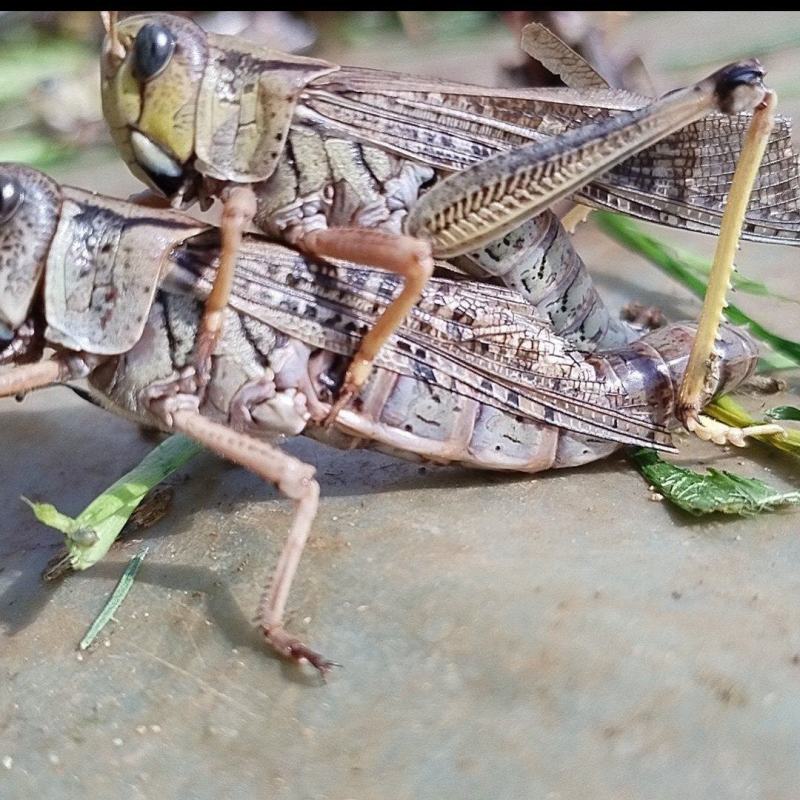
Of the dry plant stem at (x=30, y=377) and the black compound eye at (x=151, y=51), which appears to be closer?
the dry plant stem at (x=30, y=377)

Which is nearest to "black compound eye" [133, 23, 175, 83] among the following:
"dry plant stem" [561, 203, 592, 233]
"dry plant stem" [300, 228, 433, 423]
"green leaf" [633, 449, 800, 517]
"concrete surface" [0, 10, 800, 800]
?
A: "dry plant stem" [300, 228, 433, 423]

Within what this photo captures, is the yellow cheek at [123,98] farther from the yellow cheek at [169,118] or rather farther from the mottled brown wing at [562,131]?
the mottled brown wing at [562,131]

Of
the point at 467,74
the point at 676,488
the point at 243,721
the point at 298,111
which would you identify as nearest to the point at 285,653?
the point at 243,721

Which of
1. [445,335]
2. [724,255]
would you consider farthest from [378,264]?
[724,255]

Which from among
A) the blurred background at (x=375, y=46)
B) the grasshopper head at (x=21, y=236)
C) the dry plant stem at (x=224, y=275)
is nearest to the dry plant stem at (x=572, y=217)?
the dry plant stem at (x=224, y=275)

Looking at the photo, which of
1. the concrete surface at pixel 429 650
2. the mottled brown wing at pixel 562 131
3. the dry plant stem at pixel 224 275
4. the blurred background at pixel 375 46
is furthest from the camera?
the blurred background at pixel 375 46

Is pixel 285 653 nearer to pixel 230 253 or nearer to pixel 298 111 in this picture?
pixel 230 253

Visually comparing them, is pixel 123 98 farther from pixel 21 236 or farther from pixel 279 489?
pixel 279 489
